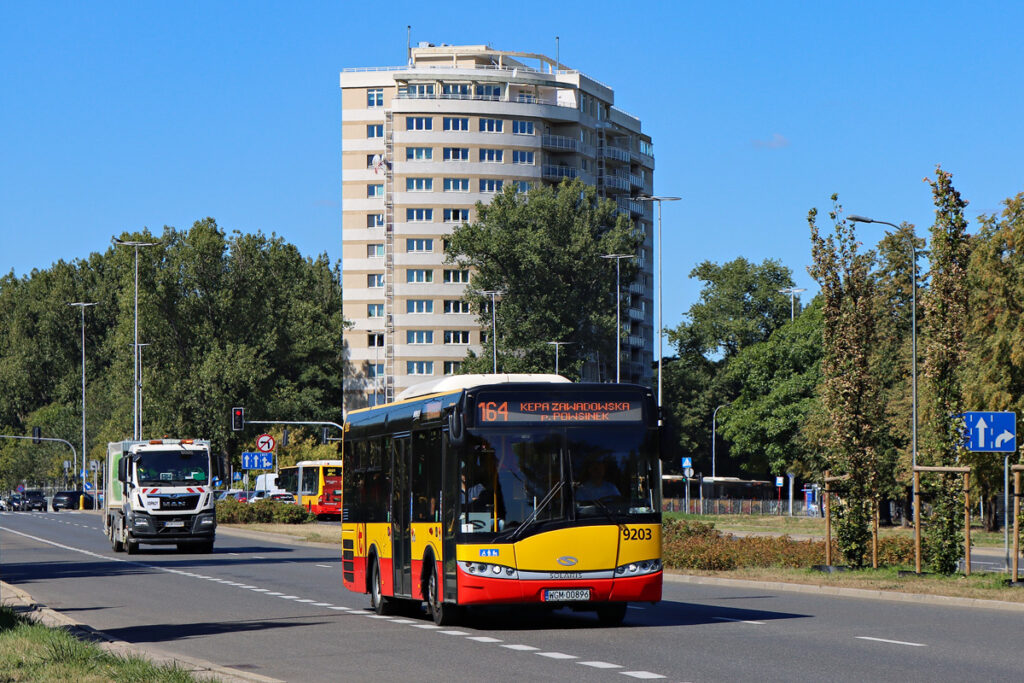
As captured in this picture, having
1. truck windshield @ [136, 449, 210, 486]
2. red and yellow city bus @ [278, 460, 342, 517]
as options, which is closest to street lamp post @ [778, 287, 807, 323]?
red and yellow city bus @ [278, 460, 342, 517]

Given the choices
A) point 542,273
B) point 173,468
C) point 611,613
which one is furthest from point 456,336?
point 611,613

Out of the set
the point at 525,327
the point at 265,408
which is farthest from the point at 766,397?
the point at 265,408

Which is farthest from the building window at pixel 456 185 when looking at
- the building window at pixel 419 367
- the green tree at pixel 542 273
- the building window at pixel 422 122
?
the green tree at pixel 542 273

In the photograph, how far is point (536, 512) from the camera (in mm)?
18656

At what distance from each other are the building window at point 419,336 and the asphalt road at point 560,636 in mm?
100964

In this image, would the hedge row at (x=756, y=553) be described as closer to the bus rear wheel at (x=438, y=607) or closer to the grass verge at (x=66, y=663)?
the bus rear wheel at (x=438, y=607)

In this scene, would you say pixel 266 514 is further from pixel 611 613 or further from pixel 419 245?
pixel 419 245

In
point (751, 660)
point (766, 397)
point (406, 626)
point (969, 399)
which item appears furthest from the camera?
point (766, 397)

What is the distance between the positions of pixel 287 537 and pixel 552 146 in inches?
3241

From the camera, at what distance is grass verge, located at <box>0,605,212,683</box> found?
40.8 feet

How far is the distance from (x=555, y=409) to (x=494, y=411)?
71cm

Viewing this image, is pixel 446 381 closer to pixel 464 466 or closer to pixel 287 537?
pixel 464 466

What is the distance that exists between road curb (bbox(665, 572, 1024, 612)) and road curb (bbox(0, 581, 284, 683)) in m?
11.4

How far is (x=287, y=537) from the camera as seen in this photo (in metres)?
53.2
